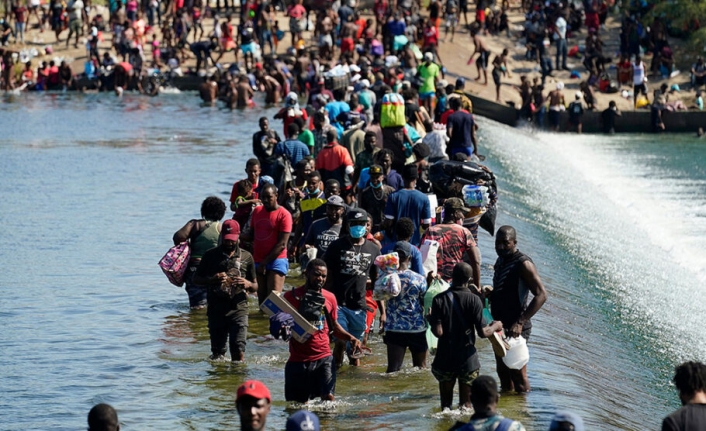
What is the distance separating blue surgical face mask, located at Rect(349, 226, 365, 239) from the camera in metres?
12.4

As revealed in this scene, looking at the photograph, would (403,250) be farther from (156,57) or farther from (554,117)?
(156,57)

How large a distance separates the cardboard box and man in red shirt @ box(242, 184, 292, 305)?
10.8 ft

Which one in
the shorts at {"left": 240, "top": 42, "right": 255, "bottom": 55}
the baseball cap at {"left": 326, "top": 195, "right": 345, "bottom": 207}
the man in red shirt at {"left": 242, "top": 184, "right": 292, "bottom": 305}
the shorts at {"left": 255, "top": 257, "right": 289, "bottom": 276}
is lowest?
the shorts at {"left": 240, "top": 42, "right": 255, "bottom": 55}

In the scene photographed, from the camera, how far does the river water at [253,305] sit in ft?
40.7

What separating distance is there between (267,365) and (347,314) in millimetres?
1453

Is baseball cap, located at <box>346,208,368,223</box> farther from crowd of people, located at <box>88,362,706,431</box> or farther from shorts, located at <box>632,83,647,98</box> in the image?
shorts, located at <box>632,83,647,98</box>

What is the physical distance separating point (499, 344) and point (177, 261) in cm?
441

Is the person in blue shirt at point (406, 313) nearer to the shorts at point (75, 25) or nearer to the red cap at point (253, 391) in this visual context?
the red cap at point (253, 391)

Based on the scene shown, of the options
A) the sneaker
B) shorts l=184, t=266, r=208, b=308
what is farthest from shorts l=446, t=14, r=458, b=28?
the sneaker

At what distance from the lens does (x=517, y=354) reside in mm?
11531

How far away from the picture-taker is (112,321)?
53.4 feet

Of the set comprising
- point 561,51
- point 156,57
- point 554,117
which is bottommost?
point 554,117

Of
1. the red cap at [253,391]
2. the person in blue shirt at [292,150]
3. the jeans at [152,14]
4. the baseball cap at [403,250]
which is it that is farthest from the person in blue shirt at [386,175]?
the jeans at [152,14]

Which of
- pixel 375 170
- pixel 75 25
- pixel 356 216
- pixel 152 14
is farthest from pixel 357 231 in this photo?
pixel 152 14
